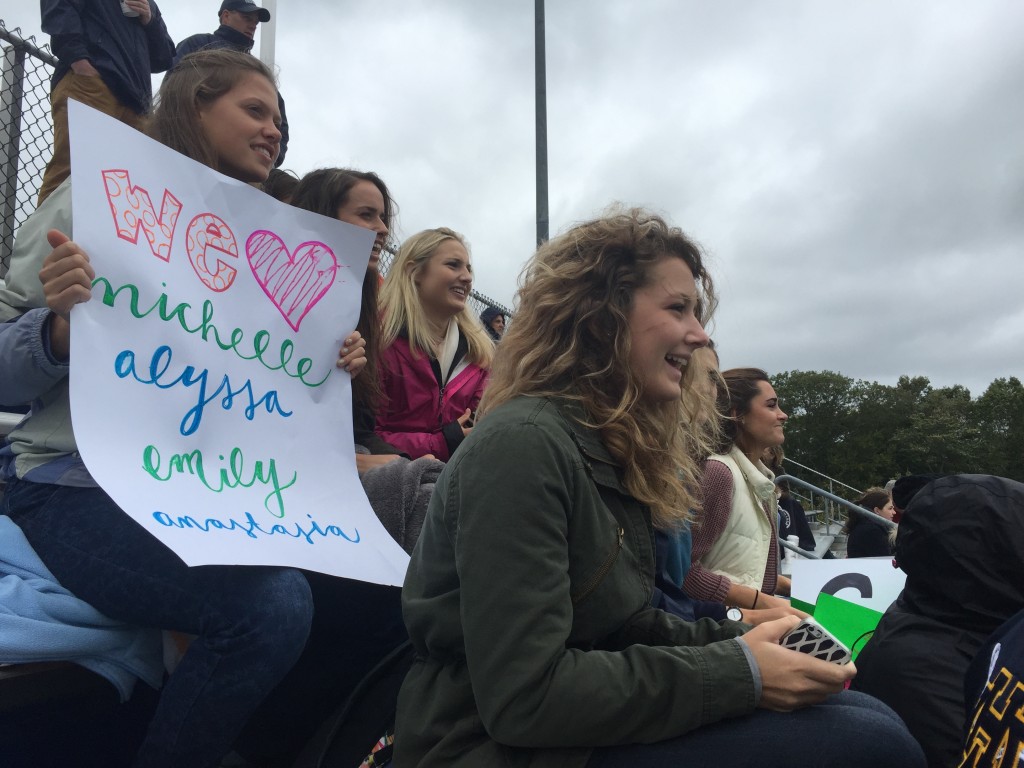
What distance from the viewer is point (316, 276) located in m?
2.32

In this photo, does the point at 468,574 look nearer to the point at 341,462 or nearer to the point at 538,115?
the point at 341,462

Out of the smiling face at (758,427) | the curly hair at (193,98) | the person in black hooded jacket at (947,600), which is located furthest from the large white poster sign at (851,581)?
the curly hair at (193,98)

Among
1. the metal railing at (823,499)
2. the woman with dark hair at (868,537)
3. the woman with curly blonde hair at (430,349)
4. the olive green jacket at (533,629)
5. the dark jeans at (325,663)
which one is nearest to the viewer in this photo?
the olive green jacket at (533,629)

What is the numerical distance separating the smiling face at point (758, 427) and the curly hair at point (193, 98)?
266 cm

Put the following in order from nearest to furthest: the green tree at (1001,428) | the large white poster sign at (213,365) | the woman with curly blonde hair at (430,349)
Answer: the large white poster sign at (213,365) < the woman with curly blonde hair at (430,349) < the green tree at (1001,428)

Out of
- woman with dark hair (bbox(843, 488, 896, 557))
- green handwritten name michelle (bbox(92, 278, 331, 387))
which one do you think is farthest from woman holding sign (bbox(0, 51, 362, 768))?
woman with dark hair (bbox(843, 488, 896, 557))

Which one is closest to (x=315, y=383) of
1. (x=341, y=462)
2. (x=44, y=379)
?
(x=341, y=462)

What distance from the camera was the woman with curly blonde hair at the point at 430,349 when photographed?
9.93 ft

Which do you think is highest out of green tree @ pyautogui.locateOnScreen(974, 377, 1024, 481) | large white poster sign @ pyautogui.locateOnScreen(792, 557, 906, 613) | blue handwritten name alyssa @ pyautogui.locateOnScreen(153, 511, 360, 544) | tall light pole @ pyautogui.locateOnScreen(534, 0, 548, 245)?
green tree @ pyautogui.locateOnScreen(974, 377, 1024, 481)

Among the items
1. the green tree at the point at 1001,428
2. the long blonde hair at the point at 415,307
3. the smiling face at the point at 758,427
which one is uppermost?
the green tree at the point at 1001,428

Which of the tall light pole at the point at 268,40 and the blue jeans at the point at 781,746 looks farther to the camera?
the tall light pole at the point at 268,40

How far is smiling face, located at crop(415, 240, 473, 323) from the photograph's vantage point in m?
3.43

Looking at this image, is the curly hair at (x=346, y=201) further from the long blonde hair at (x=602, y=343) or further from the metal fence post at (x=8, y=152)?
the metal fence post at (x=8, y=152)

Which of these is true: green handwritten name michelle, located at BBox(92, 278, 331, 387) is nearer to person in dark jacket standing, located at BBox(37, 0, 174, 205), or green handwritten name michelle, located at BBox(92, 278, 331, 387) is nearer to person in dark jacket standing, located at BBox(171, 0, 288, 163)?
person in dark jacket standing, located at BBox(37, 0, 174, 205)
